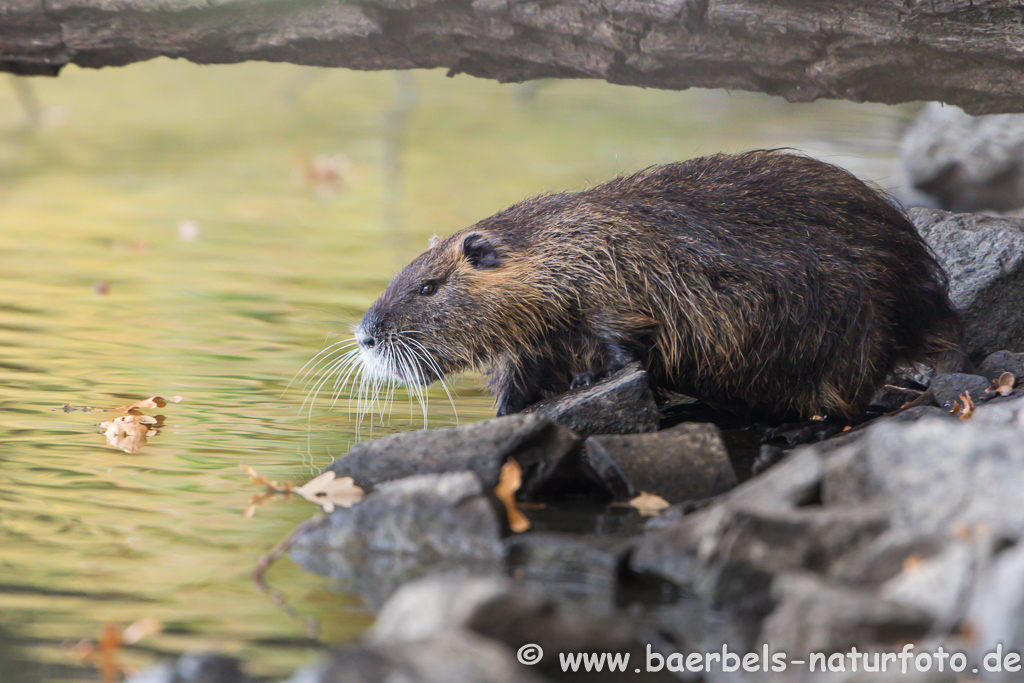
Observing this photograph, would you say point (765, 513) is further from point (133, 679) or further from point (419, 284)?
point (419, 284)

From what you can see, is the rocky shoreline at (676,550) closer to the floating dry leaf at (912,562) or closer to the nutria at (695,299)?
the floating dry leaf at (912,562)

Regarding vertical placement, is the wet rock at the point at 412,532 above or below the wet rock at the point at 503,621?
below

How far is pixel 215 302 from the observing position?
634 cm

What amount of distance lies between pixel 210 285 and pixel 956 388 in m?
4.17

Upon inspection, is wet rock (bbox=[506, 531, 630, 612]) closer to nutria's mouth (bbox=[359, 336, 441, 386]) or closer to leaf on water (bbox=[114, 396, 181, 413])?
nutria's mouth (bbox=[359, 336, 441, 386])

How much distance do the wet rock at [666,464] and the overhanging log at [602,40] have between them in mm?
1900

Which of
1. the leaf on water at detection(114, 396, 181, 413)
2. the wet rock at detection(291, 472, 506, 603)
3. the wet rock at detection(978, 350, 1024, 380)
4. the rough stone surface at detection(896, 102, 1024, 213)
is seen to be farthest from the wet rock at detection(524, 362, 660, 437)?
the rough stone surface at detection(896, 102, 1024, 213)

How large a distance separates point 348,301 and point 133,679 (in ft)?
13.6

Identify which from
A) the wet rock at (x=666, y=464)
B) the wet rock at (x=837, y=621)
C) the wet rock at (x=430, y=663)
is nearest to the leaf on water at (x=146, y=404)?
the wet rock at (x=666, y=464)

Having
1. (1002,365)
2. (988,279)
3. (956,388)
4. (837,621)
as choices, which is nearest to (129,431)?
(837,621)

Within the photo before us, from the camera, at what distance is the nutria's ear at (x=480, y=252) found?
4.43 meters

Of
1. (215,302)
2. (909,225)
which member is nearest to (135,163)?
(215,302)

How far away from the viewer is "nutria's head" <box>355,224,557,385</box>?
14.4 ft

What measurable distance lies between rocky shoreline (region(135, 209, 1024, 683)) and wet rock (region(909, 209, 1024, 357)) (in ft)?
3.26
